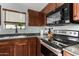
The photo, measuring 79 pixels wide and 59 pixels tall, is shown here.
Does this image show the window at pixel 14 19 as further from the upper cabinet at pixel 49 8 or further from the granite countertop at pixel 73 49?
the granite countertop at pixel 73 49

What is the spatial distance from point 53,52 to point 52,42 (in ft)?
0.33

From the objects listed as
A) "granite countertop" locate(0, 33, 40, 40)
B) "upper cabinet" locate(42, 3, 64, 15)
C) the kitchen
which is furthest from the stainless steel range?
"upper cabinet" locate(42, 3, 64, 15)

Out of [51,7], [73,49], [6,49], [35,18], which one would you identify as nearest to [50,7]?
[51,7]

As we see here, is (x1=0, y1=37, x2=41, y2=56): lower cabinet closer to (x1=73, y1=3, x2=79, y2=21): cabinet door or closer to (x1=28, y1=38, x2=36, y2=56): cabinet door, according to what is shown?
(x1=28, y1=38, x2=36, y2=56): cabinet door

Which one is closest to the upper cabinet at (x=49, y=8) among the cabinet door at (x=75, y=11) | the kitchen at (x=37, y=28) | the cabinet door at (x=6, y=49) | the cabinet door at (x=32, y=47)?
the kitchen at (x=37, y=28)

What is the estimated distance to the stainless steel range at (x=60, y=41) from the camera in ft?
4.02

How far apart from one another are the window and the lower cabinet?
0.13 m

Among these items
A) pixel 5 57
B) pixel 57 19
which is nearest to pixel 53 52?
pixel 57 19

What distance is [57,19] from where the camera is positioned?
131 centimetres

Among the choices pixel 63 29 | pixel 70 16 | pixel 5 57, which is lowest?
pixel 5 57

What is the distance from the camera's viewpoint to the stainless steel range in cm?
122

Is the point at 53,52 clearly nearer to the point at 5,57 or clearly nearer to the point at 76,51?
the point at 76,51

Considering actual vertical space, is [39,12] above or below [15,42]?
above

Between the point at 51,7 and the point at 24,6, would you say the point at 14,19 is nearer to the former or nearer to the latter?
the point at 24,6
